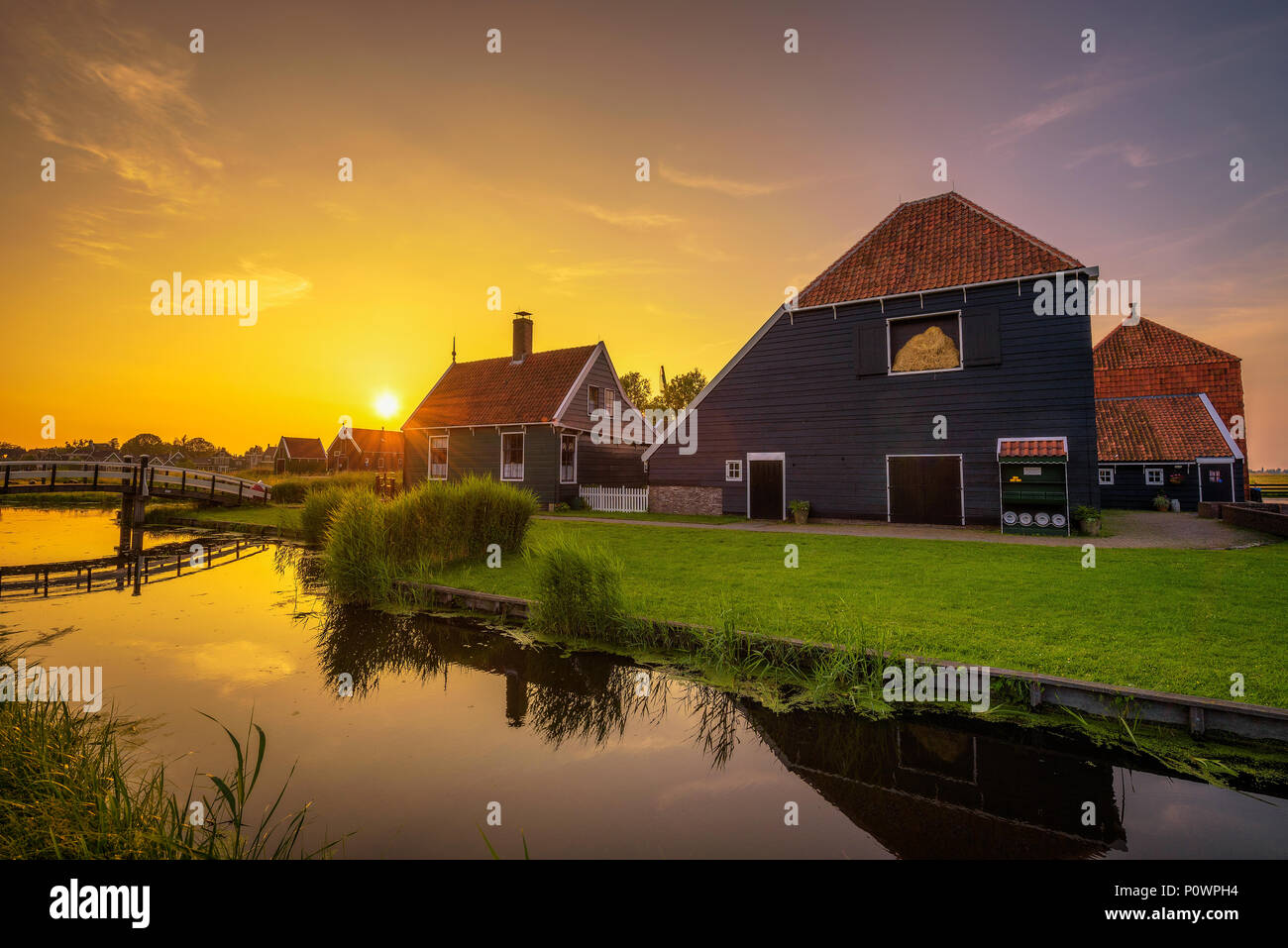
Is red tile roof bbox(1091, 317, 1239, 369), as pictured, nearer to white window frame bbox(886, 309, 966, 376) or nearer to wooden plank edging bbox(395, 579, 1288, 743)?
white window frame bbox(886, 309, 966, 376)

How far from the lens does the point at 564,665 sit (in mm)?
7574

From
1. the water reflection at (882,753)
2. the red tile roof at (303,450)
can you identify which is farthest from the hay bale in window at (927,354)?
Result: the red tile roof at (303,450)

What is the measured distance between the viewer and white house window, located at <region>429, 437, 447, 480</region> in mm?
29328

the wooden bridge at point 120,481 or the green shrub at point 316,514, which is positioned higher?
the wooden bridge at point 120,481

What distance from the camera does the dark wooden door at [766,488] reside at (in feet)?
66.6

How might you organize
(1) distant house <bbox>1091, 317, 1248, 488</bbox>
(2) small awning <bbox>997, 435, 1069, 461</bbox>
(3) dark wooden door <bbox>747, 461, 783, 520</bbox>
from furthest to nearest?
(1) distant house <bbox>1091, 317, 1248, 488</bbox> < (3) dark wooden door <bbox>747, 461, 783, 520</bbox> < (2) small awning <bbox>997, 435, 1069, 461</bbox>

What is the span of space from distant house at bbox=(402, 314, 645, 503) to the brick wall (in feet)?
16.9

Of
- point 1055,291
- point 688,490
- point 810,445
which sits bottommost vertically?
point 688,490

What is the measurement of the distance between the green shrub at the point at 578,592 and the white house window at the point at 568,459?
17289 millimetres

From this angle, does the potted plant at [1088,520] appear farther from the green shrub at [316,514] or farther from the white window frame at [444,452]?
the white window frame at [444,452]

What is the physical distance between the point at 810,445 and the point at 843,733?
50.1 ft

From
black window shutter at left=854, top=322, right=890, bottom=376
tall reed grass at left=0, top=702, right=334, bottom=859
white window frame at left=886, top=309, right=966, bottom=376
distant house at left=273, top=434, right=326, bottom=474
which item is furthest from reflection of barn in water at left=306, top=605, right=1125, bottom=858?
distant house at left=273, top=434, right=326, bottom=474
